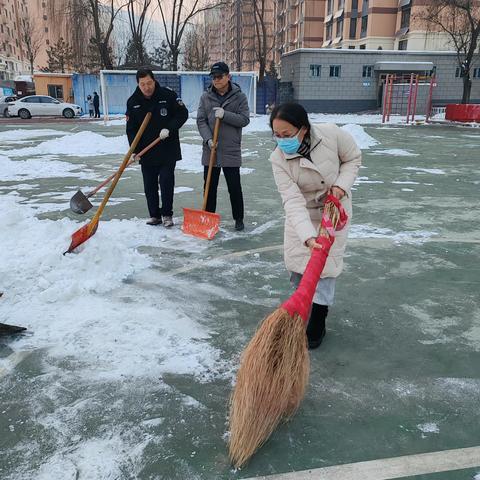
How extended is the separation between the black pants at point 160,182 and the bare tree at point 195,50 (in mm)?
46406

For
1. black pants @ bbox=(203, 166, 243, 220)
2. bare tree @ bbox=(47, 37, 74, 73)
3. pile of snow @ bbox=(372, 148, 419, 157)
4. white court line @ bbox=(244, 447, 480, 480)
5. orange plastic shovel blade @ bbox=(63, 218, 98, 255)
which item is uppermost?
bare tree @ bbox=(47, 37, 74, 73)

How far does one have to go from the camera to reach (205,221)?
17.0 feet

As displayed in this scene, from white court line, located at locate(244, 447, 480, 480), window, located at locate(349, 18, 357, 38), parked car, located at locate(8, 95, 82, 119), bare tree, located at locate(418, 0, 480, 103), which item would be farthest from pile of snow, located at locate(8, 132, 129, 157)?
window, located at locate(349, 18, 357, 38)

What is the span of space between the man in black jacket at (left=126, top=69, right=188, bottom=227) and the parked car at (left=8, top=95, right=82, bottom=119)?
79.7ft

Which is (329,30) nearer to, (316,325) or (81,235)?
(81,235)

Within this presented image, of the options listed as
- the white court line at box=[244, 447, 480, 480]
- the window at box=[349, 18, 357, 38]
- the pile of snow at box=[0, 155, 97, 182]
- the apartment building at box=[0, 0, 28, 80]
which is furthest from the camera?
the apartment building at box=[0, 0, 28, 80]

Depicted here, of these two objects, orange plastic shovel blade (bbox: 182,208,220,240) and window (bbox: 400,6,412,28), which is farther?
window (bbox: 400,6,412,28)

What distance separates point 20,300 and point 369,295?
8.57ft

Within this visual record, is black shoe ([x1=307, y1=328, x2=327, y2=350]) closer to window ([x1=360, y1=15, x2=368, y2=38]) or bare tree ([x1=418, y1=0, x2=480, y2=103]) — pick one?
bare tree ([x1=418, y1=0, x2=480, y2=103])

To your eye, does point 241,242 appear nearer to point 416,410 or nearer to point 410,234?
point 410,234

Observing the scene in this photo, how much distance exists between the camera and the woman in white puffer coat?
2.46m

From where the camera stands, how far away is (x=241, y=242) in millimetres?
4965

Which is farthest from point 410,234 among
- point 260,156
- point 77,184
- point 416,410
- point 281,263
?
point 260,156

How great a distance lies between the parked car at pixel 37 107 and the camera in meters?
26.6
